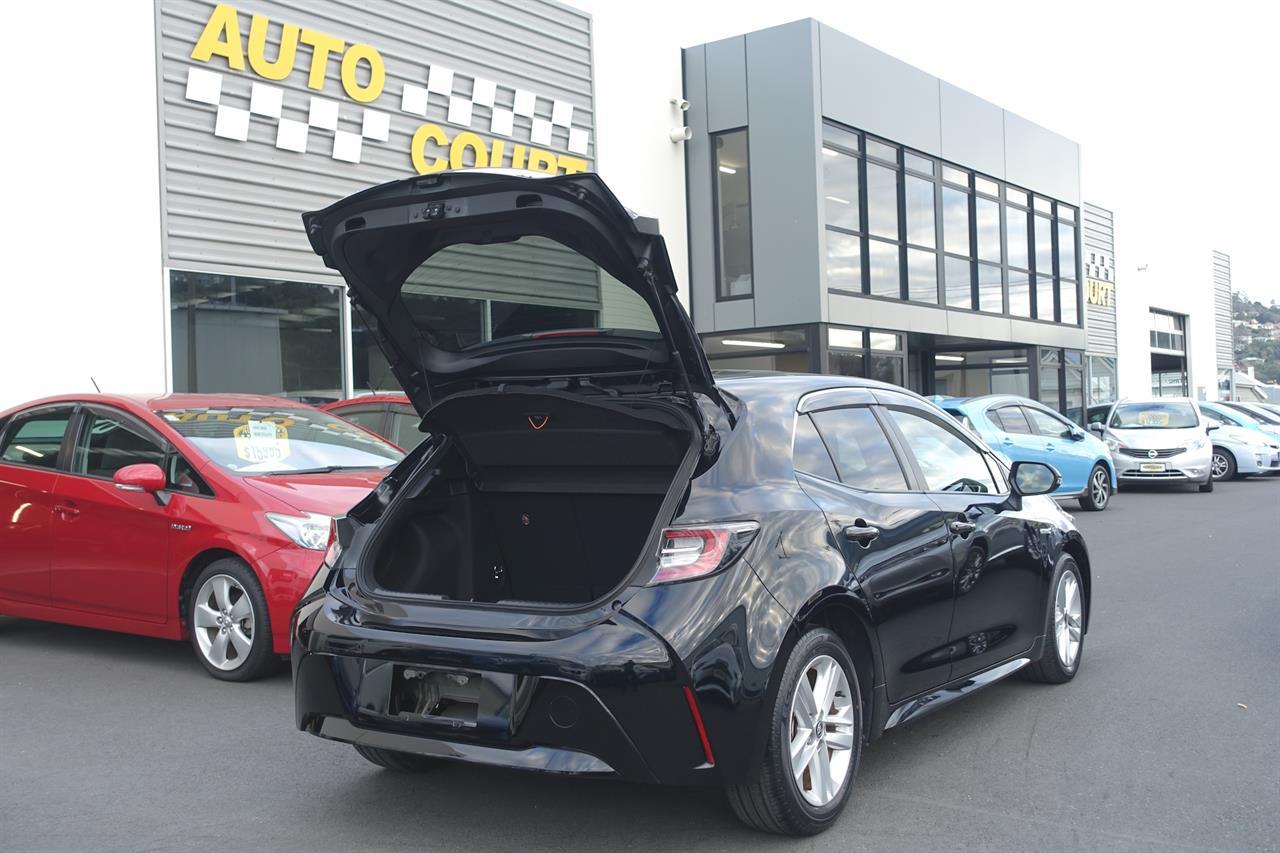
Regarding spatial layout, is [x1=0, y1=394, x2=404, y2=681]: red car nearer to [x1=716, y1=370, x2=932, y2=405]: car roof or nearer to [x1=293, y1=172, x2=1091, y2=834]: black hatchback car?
[x1=293, y1=172, x2=1091, y2=834]: black hatchback car

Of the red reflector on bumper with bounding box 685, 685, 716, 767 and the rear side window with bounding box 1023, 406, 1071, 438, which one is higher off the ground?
the rear side window with bounding box 1023, 406, 1071, 438

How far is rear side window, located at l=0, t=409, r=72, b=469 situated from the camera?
23.5 feet

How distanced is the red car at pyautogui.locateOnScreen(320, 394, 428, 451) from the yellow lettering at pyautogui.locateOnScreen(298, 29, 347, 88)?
525cm

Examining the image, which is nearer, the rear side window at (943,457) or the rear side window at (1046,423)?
the rear side window at (943,457)

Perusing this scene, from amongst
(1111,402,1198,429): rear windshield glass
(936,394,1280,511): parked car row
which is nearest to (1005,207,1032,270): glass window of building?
(936,394,1280,511): parked car row

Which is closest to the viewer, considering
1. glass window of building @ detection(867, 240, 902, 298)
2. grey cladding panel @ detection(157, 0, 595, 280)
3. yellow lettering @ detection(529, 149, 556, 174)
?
grey cladding panel @ detection(157, 0, 595, 280)

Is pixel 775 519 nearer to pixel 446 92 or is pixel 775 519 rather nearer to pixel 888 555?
pixel 888 555

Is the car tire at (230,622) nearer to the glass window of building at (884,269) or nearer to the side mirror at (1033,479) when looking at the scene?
the side mirror at (1033,479)

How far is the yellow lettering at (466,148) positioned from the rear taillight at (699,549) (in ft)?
40.4

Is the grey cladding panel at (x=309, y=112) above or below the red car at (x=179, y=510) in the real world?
above

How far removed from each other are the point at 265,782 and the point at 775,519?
2.25 metres

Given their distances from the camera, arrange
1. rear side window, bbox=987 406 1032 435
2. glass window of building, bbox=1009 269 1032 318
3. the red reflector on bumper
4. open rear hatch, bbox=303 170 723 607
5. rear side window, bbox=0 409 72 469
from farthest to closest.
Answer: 1. glass window of building, bbox=1009 269 1032 318
2. rear side window, bbox=987 406 1032 435
3. rear side window, bbox=0 409 72 469
4. open rear hatch, bbox=303 170 723 607
5. the red reflector on bumper

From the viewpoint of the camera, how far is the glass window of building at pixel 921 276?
2105 centimetres

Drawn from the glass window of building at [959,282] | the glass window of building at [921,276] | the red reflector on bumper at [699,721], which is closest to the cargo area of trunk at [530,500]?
the red reflector on bumper at [699,721]
